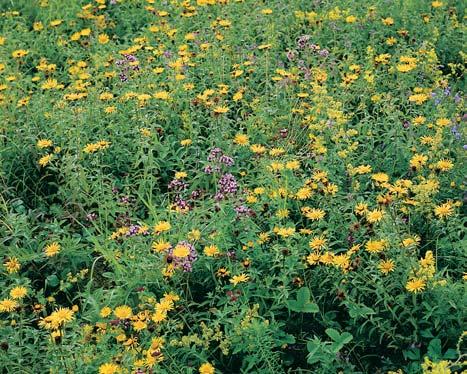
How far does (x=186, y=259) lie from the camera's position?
282 centimetres

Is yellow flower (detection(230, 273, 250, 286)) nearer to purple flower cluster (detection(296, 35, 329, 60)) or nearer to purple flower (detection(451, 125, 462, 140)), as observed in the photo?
purple flower (detection(451, 125, 462, 140))

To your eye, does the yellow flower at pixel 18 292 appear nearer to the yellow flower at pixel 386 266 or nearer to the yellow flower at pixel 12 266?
the yellow flower at pixel 12 266

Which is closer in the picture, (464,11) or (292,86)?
(292,86)

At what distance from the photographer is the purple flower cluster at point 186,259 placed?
9.15 feet

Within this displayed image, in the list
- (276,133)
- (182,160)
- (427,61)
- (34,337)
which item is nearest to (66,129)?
(182,160)

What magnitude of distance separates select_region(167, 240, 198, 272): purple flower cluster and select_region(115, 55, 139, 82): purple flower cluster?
1.75 meters

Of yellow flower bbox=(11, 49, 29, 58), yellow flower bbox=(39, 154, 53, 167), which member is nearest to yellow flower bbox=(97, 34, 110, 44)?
yellow flower bbox=(11, 49, 29, 58)

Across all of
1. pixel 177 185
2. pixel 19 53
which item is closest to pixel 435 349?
pixel 177 185

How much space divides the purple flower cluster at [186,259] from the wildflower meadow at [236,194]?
0.5 inches

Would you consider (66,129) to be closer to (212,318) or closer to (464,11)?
(212,318)

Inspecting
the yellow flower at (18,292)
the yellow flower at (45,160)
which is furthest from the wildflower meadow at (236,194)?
the yellow flower at (45,160)

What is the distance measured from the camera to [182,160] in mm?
3699

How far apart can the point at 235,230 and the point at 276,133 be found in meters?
1.05

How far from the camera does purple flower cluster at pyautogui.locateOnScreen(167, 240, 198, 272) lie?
279 centimetres
